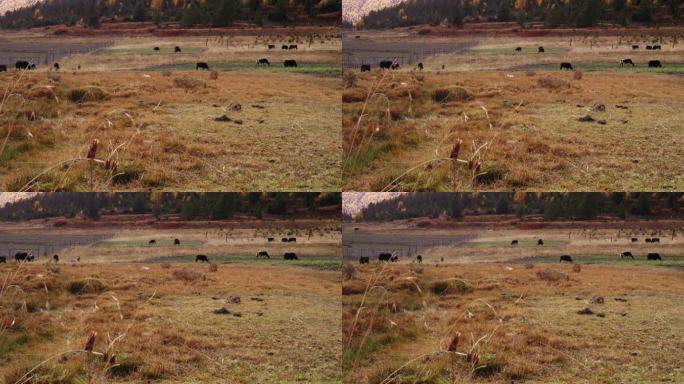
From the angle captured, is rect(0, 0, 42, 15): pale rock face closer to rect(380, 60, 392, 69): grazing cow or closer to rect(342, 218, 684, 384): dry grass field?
rect(380, 60, 392, 69): grazing cow

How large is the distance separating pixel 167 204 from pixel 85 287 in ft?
4.04

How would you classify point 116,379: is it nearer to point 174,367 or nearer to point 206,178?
point 174,367

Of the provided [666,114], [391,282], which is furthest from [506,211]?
[666,114]

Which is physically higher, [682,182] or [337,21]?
[337,21]

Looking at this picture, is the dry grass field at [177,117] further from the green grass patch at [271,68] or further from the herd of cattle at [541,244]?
the herd of cattle at [541,244]

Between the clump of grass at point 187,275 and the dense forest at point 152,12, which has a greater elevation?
the dense forest at point 152,12

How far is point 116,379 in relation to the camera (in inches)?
323

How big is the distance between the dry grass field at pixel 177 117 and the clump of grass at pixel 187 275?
917mm

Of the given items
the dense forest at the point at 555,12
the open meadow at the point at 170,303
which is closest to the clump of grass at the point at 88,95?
the open meadow at the point at 170,303

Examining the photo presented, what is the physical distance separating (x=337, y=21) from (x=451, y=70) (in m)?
1.31

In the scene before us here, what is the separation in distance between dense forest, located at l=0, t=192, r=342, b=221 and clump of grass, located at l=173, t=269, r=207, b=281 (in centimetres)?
58

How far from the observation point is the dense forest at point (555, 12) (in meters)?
8.57

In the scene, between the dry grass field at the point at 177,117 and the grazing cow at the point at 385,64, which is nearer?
the dry grass field at the point at 177,117

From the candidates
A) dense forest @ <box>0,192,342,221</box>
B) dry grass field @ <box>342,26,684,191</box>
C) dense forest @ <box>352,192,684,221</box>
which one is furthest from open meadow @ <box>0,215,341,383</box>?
dry grass field @ <box>342,26,684,191</box>
